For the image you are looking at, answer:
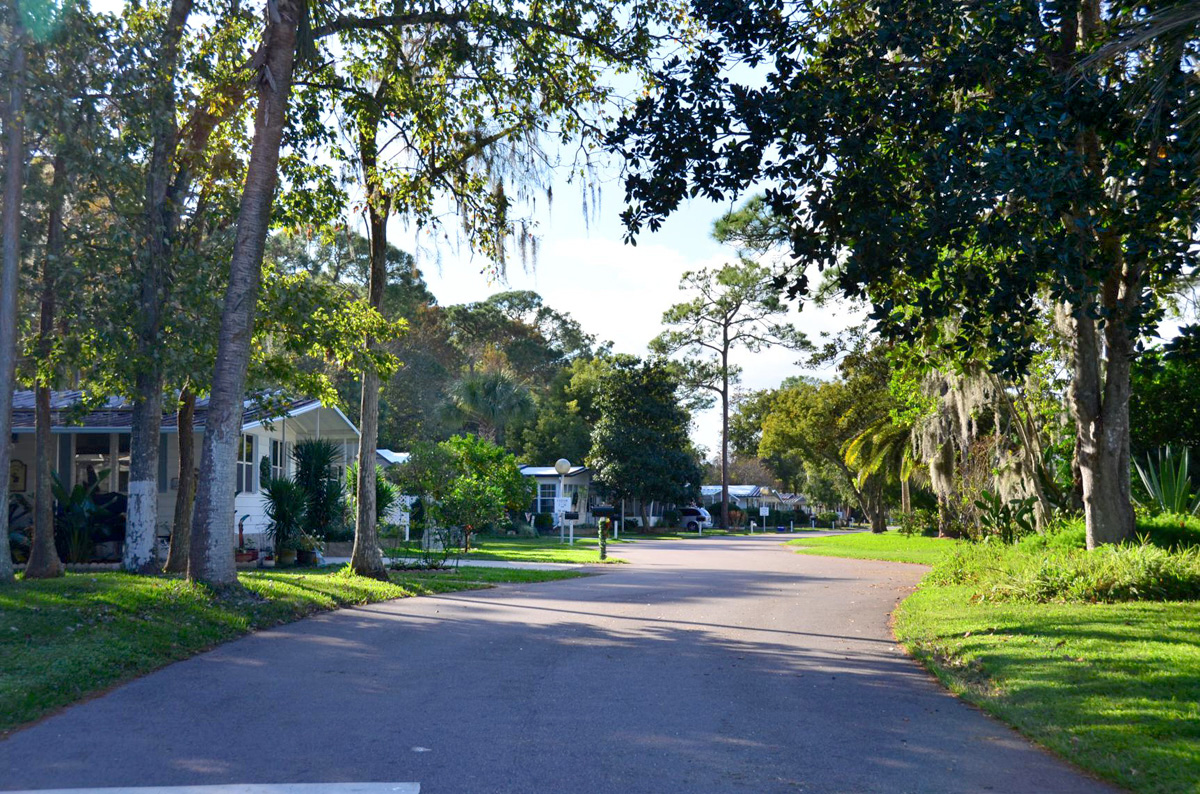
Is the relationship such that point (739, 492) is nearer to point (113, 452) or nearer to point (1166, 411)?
point (1166, 411)

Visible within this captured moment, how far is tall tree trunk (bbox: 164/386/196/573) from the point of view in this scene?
1678 centimetres

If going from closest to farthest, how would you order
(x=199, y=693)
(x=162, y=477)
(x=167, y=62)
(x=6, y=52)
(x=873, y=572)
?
1. (x=199, y=693)
2. (x=6, y=52)
3. (x=167, y=62)
4. (x=162, y=477)
5. (x=873, y=572)

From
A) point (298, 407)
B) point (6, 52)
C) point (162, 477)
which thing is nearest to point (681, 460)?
point (298, 407)

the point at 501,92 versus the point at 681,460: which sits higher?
the point at 501,92

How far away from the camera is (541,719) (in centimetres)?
717

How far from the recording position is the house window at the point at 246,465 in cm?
2511

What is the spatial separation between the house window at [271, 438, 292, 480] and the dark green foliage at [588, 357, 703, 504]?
87.6 feet

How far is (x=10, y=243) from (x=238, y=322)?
3.02m

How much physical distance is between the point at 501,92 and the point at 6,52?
677 cm

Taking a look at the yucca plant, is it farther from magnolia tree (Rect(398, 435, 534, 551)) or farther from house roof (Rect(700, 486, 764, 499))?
house roof (Rect(700, 486, 764, 499))

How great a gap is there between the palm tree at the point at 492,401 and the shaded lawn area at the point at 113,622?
36477 millimetres

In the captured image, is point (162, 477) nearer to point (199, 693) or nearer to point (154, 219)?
point (154, 219)

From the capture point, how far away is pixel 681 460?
5625 centimetres

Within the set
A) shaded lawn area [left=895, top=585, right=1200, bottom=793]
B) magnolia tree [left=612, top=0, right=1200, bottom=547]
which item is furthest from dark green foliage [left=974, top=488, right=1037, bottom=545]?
magnolia tree [left=612, top=0, right=1200, bottom=547]
